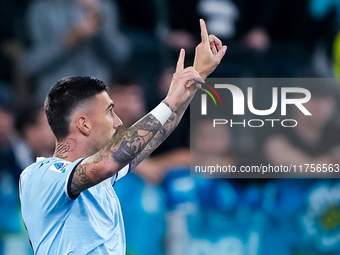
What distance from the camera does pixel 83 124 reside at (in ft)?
5.68

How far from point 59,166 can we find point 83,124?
0.84 ft

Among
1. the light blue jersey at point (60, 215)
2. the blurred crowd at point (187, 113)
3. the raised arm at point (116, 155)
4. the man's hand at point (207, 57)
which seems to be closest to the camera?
the raised arm at point (116, 155)

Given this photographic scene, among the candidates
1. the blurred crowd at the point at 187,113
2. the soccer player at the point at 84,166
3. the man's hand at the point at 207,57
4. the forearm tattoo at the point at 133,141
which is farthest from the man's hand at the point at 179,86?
the blurred crowd at the point at 187,113

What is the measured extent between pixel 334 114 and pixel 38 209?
2898 mm

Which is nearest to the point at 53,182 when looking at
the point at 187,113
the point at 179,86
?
the point at 179,86

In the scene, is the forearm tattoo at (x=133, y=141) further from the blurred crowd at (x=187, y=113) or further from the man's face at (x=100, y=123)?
the blurred crowd at (x=187, y=113)

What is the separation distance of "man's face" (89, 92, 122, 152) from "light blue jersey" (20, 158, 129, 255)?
21cm

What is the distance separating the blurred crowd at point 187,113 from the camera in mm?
3344

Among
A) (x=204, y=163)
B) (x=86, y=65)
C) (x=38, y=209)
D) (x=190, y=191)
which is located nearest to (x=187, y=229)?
(x=190, y=191)

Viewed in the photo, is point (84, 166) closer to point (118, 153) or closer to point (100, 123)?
point (118, 153)

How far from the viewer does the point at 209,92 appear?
3.52 meters

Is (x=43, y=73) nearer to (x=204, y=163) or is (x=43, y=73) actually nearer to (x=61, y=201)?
(x=204, y=163)

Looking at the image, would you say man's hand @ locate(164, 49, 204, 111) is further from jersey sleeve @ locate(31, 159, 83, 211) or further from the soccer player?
jersey sleeve @ locate(31, 159, 83, 211)

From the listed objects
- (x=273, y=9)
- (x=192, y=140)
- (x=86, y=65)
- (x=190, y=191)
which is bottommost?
(x=190, y=191)
